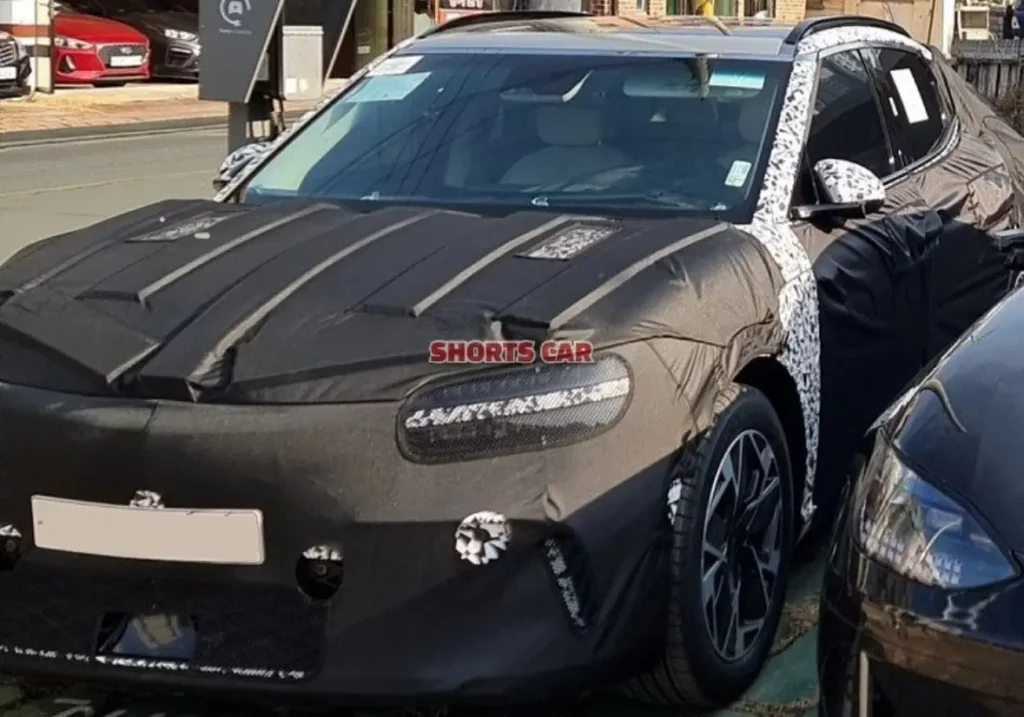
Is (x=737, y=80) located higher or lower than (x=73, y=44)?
higher

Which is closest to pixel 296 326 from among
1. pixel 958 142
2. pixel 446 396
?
pixel 446 396

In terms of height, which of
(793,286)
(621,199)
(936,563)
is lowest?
(936,563)

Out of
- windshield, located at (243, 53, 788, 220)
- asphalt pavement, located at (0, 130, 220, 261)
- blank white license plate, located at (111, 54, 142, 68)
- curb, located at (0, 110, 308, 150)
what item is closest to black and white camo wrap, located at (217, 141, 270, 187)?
windshield, located at (243, 53, 788, 220)

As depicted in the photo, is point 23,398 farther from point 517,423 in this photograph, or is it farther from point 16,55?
point 16,55

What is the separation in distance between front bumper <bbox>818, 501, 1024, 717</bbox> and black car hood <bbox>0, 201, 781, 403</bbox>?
0.81 m

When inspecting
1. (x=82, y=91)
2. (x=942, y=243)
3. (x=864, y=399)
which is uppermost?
(x=942, y=243)

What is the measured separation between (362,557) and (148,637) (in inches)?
20.1

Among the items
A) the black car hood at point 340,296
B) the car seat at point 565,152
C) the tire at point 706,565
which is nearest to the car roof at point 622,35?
the car seat at point 565,152

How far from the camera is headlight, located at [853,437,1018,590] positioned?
2611 mm

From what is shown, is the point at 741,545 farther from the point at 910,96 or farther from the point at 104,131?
the point at 104,131

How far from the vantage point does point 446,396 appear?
3.19 meters

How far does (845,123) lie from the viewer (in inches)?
194

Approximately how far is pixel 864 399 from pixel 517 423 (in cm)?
170

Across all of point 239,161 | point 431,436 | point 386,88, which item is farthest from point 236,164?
point 431,436
